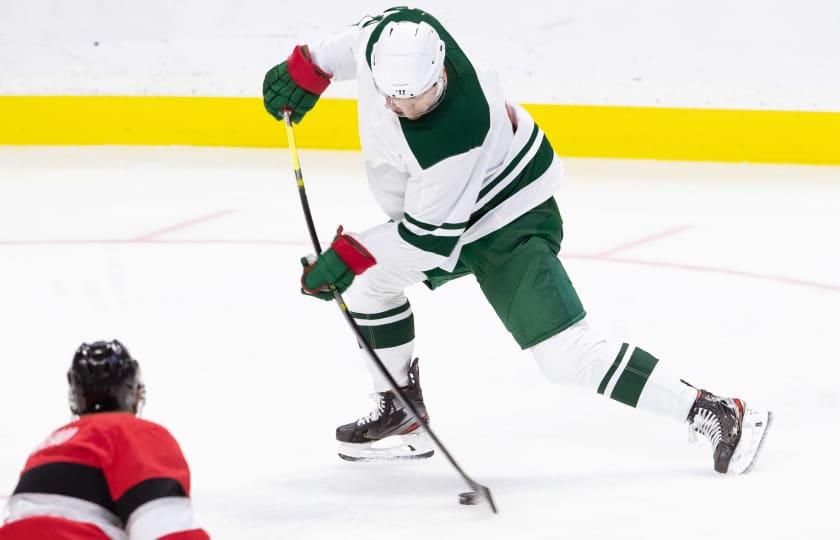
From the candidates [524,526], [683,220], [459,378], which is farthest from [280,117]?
[683,220]

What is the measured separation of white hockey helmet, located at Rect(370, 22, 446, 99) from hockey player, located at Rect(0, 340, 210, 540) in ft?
3.07

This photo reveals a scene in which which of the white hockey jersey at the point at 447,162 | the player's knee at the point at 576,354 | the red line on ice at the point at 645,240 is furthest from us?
the red line on ice at the point at 645,240

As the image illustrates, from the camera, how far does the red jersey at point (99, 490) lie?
4.89 feet

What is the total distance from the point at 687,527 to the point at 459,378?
111 cm

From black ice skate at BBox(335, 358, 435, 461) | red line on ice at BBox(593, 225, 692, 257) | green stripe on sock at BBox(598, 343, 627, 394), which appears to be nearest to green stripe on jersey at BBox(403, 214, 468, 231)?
green stripe on sock at BBox(598, 343, 627, 394)

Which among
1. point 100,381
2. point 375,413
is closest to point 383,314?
point 375,413

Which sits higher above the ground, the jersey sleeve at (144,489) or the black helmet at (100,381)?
the black helmet at (100,381)

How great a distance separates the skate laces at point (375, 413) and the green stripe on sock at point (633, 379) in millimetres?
526

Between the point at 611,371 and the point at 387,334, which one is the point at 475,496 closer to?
the point at 611,371

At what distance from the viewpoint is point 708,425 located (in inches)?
101

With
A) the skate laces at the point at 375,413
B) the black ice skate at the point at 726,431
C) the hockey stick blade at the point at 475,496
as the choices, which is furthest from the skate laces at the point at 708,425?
the skate laces at the point at 375,413

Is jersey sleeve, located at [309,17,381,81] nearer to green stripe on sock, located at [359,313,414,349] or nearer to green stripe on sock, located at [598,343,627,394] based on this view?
green stripe on sock, located at [359,313,414,349]

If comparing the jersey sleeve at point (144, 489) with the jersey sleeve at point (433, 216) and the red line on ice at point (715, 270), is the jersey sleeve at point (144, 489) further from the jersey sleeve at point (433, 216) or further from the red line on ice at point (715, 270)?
the red line on ice at point (715, 270)

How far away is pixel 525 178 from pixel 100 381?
127 centimetres
